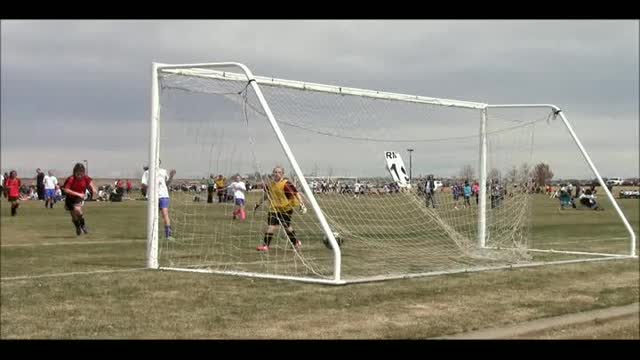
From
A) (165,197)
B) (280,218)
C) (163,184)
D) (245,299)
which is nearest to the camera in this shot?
(245,299)

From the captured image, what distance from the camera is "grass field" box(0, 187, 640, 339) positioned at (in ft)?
20.9

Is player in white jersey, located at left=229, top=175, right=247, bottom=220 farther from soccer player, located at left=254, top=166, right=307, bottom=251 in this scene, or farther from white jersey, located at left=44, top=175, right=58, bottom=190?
white jersey, located at left=44, top=175, right=58, bottom=190

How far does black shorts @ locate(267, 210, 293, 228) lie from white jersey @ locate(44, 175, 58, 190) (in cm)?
804

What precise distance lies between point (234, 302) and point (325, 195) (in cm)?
420

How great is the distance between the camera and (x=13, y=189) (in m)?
2.74

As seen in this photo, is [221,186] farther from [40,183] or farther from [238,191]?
[40,183]

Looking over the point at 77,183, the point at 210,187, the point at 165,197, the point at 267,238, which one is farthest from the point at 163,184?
the point at 77,183

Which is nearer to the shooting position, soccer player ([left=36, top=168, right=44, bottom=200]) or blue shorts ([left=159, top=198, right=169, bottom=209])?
soccer player ([left=36, top=168, right=44, bottom=200])

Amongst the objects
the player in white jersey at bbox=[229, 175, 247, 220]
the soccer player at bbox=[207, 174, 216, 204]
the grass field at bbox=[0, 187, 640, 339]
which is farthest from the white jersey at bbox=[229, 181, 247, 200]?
the grass field at bbox=[0, 187, 640, 339]

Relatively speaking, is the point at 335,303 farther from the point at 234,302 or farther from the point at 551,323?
the point at 551,323

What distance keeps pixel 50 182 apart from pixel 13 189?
708 millimetres

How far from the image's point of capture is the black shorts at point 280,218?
11.7 m

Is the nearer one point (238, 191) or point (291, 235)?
point (291, 235)

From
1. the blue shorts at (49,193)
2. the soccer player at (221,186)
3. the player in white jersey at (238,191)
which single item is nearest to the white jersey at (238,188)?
the player in white jersey at (238,191)
